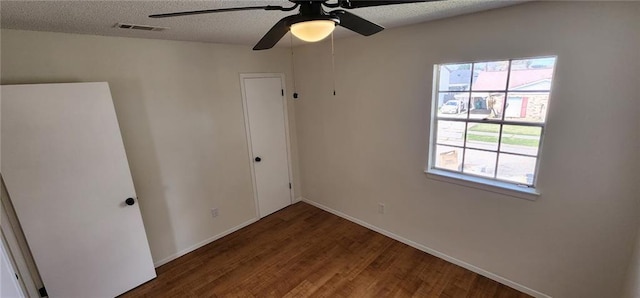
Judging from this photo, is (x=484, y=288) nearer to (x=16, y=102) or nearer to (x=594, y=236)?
(x=594, y=236)

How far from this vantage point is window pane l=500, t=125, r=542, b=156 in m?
2.21

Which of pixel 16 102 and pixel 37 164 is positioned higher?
pixel 16 102

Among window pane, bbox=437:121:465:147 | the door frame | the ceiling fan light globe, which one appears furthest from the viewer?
the door frame

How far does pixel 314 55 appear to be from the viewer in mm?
3633

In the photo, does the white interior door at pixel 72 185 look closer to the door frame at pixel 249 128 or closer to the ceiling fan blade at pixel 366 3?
the door frame at pixel 249 128

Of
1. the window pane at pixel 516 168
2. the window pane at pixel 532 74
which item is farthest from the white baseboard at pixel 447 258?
the window pane at pixel 532 74

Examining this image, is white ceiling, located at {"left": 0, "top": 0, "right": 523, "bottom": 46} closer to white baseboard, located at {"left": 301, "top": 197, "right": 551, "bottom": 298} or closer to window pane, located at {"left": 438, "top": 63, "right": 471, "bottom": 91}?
window pane, located at {"left": 438, "top": 63, "right": 471, "bottom": 91}

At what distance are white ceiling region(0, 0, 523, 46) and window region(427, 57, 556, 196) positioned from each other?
21.0 inches

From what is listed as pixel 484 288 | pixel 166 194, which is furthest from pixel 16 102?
pixel 484 288

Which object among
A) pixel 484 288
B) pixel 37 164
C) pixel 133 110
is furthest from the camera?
pixel 133 110

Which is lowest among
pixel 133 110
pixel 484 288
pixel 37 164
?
pixel 484 288

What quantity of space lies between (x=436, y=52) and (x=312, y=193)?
2688 mm

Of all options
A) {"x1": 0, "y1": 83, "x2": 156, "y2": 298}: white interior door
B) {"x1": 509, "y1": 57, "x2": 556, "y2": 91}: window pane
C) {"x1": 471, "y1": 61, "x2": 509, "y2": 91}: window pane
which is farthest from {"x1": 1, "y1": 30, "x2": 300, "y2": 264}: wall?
{"x1": 509, "y1": 57, "x2": 556, "y2": 91}: window pane

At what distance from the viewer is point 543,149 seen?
2.15 meters
